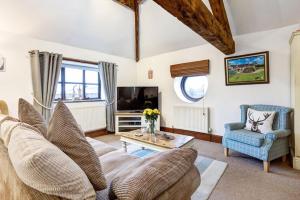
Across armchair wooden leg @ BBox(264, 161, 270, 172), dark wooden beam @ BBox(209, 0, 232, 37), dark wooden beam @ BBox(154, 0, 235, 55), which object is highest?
dark wooden beam @ BBox(209, 0, 232, 37)

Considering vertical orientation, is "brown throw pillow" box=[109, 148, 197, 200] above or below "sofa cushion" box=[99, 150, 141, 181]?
above

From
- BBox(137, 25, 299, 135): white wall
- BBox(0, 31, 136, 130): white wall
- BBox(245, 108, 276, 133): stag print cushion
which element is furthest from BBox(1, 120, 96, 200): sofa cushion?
BBox(137, 25, 299, 135): white wall

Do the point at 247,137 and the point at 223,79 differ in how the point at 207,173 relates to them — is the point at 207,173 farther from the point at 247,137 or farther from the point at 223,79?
the point at 223,79

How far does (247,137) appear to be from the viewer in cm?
252

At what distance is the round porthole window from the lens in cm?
431

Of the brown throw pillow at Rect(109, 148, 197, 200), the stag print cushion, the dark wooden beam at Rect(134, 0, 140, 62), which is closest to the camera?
the brown throw pillow at Rect(109, 148, 197, 200)

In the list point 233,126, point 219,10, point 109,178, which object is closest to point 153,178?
point 109,178

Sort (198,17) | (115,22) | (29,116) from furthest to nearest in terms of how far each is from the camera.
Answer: (115,22) → (198,17) → (29,116)

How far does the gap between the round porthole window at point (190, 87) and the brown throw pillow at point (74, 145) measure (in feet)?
11.8

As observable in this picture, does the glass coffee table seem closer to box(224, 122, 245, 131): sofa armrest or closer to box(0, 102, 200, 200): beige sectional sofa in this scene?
box(224, 122, 245, 131): sofa armrest

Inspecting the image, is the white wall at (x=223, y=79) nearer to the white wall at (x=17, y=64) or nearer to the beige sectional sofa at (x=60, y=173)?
the white wall at (x=17, y=64)

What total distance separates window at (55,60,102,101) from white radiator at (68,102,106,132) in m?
0.25

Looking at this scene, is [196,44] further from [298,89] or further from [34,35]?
[34,35]

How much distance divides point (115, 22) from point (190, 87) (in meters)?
2.41
